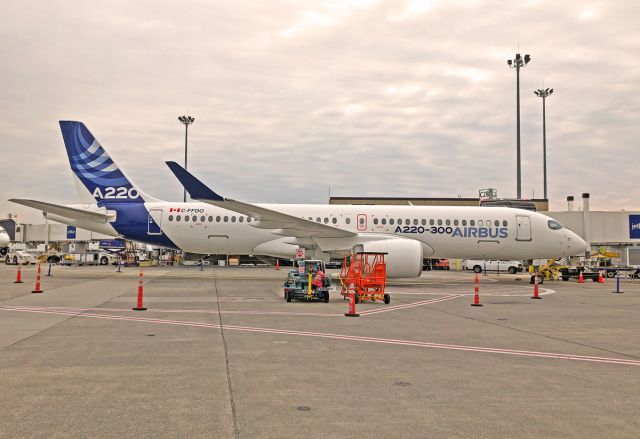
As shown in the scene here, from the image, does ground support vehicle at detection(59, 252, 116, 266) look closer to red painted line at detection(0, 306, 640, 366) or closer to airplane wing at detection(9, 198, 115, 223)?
airplane wing at detection(9, 198, 115, 223)

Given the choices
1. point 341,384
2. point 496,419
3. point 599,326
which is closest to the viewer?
point 496,419

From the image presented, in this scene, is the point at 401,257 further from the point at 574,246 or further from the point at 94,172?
the point at 94,172

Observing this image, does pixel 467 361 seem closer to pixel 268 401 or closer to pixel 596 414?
pixel 596 414

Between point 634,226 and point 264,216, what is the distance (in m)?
40.4

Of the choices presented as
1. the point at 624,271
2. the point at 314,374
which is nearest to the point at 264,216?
the point at 314,374

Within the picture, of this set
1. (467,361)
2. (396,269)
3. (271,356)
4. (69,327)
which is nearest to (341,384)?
(271,356)

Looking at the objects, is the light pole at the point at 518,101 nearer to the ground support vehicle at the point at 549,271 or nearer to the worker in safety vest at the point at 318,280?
the ground support vehicle at the point at 549,271

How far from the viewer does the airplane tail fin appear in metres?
27.1

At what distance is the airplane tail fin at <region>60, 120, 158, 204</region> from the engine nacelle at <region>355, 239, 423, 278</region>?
13254mm

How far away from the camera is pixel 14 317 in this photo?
1208 cm

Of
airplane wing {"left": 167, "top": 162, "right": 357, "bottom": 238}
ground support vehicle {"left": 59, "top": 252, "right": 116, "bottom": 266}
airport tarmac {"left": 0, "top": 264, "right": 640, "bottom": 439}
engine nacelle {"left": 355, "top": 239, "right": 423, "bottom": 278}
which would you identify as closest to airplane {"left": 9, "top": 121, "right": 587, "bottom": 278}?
airplane wing {"left": 167, "top": 162, "right": 357, "bottom": 238}

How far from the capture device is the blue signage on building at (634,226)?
4753 centimetres

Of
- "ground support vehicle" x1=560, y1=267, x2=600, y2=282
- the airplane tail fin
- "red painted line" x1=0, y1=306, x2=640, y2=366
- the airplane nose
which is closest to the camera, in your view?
"red painted line" x1=0, y1=306, x2=640, y2=366

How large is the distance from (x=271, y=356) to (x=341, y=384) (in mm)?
1932
